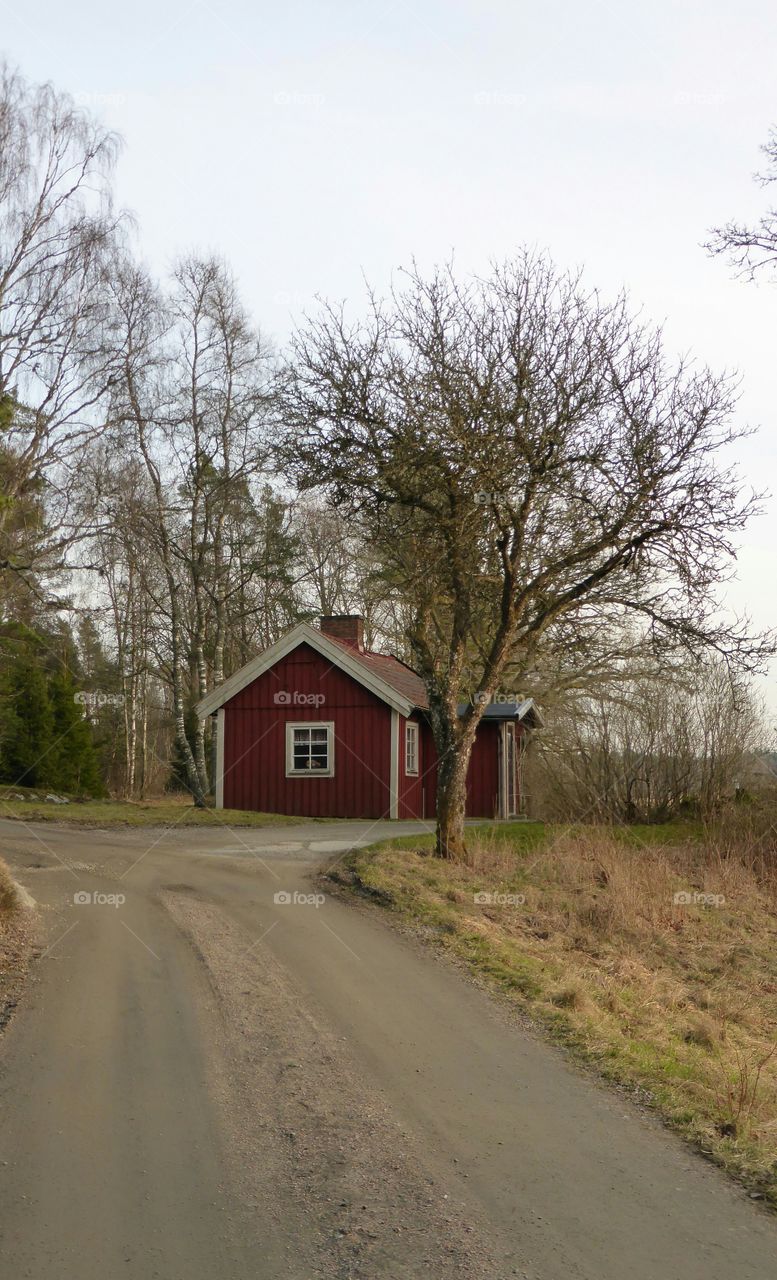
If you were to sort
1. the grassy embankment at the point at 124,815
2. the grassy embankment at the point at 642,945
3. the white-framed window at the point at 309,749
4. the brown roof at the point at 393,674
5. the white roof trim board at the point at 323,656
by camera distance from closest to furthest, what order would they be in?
the grassy embankment at the point at 642,945 → the grassy embankment at the point at 124,815 → the white roof trim board at the point at 323,656 → the white-framed window at the point at 309,749 → the brown roof at the point at 393,674

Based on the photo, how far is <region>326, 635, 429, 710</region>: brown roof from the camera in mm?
29366

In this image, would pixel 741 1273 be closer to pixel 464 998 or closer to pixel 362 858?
pixel 464 998

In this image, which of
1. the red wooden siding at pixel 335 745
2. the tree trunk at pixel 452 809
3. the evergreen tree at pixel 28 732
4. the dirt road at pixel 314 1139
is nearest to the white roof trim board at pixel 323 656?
the red wooden siding at pixel 335 745

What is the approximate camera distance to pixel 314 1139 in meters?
5.77

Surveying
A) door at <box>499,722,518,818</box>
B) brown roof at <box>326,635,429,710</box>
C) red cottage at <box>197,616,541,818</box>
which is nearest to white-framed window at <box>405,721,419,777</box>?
red cottage at <box>197,616,541,818</box>

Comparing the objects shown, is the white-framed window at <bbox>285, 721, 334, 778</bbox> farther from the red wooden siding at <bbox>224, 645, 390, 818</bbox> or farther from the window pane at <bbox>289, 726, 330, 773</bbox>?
the red wooden siding at <bbox>224, 645, 390, 818</bbox>

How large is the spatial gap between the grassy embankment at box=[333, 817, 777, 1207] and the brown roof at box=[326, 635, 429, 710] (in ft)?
27.0

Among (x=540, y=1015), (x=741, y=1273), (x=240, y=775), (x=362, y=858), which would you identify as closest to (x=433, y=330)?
(x=362, y=858)

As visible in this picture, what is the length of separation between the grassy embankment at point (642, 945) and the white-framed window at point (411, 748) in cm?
757

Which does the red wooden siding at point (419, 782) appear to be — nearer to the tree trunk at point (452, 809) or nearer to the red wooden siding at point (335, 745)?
the red wooden siding at point (335, 745)

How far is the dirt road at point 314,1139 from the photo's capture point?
14.7 feet

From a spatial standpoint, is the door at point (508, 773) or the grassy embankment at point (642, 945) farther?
the door at point (508, 773)

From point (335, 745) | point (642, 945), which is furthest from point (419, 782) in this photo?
point (642, 945)

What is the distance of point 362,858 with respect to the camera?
52.9 feet
